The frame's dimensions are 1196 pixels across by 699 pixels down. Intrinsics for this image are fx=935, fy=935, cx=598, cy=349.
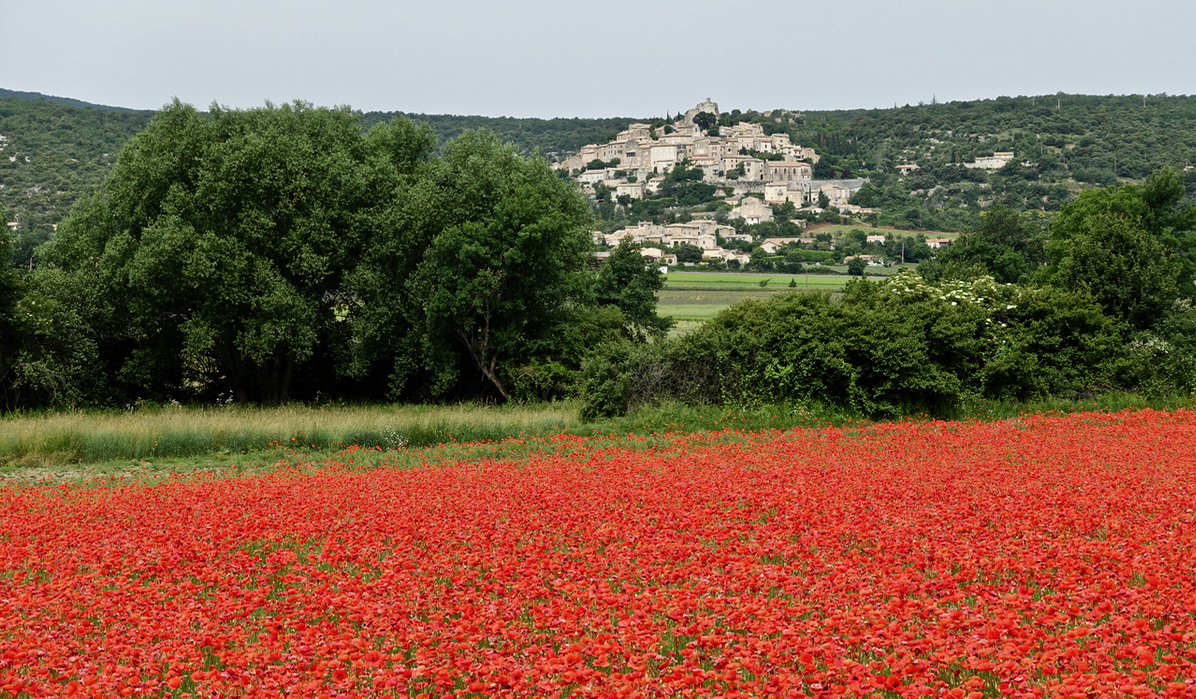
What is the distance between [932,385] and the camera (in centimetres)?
2219

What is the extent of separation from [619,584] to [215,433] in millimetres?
14080

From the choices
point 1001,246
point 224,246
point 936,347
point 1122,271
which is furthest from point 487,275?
point 1001,246

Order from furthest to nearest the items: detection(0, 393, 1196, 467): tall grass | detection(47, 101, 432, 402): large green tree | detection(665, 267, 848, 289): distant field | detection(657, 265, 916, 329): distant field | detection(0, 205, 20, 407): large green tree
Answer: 1. detection(665, 267, 848, 289): distant field
2. detection(657, 265, 916, 329): distant field
3. detection(47, 101, 432, 402): large green tree
4. detection(0, 205, 20, 407): large green tree
5. detection(0, 393, 1196, 467): tall grass

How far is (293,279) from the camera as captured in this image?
30.7m

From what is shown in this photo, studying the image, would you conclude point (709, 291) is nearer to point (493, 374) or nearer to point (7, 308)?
point (493, 374)

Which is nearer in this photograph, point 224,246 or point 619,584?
point 619,584

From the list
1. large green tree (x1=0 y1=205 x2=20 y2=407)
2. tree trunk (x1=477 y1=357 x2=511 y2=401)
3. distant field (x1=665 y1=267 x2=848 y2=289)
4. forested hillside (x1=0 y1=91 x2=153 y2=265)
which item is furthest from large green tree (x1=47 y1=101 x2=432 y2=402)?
distant field (x1=665 y1=267 x2=848 y2=289)

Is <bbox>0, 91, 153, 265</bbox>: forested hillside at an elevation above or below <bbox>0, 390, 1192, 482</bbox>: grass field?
above

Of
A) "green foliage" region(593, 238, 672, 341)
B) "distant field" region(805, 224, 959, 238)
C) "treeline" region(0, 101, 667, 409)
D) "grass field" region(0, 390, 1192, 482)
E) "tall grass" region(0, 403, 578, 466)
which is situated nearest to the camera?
"grass field" region(0, 390, 1192, 482)

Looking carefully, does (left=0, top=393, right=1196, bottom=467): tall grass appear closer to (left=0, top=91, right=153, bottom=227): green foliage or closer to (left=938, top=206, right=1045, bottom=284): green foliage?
(left=938, top=206, right=1045, bottom=284): green foliage

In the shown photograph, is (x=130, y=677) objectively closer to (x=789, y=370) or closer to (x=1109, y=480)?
(x=1109, y=480)

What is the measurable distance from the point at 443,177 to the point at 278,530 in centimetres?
2257

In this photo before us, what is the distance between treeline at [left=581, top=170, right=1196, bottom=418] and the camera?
2245 centimetres

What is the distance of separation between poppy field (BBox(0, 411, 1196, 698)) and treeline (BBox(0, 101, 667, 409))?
15906mm
